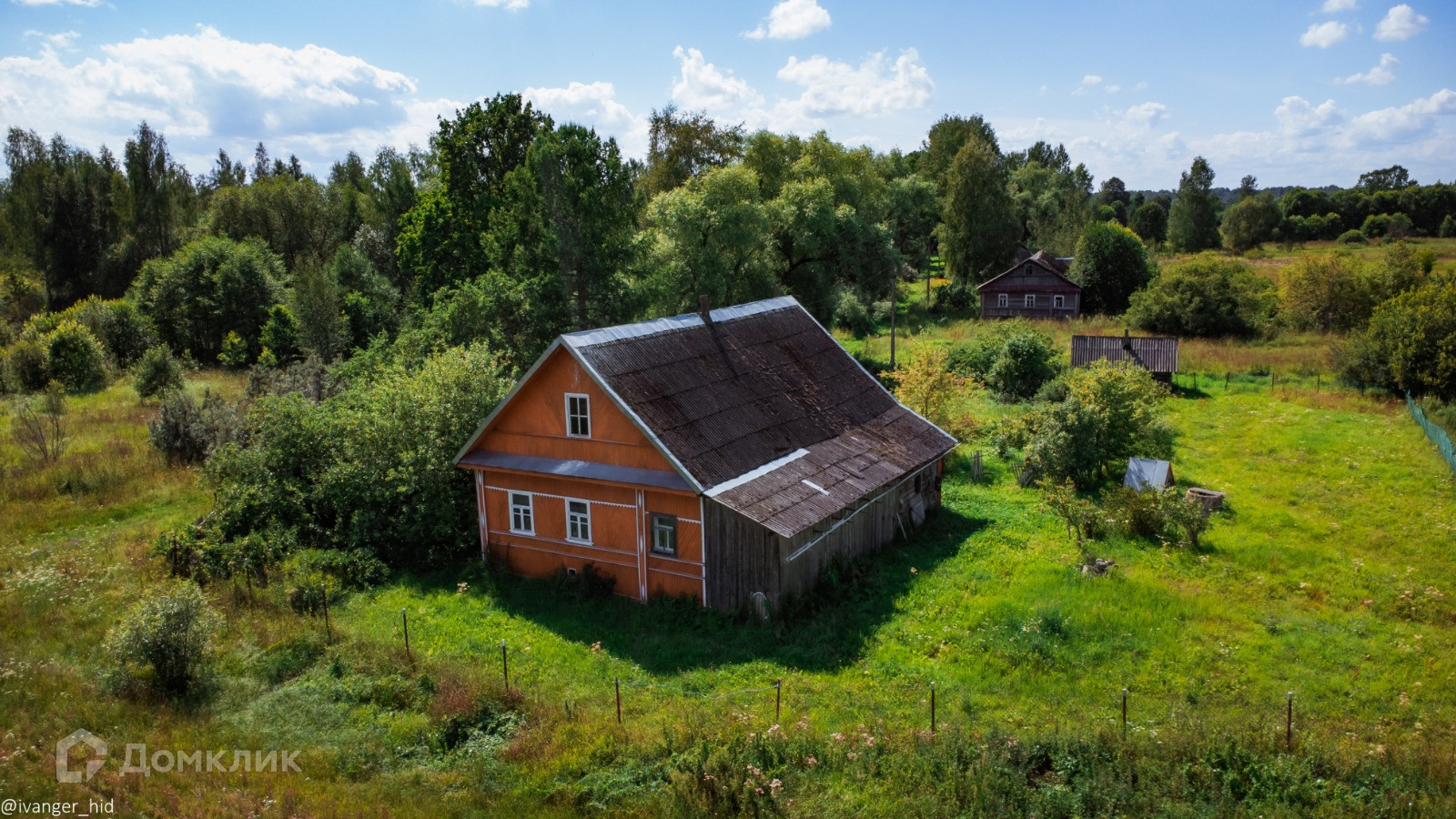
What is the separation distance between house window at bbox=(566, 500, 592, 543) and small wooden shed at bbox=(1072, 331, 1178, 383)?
2514 centimetres

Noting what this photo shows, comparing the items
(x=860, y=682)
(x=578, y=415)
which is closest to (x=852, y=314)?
(x=578, y=415)

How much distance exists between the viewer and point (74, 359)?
3794 cm

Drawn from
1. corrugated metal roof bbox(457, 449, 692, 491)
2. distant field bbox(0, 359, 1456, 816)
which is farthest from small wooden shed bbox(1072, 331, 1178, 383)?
corrugated metal roof bbox(457, 449, 692, 491)

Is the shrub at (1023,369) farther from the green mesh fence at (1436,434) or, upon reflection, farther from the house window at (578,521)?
the house window at (578,521)

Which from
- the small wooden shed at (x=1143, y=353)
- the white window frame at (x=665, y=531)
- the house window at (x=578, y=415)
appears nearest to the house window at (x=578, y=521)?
the house window at (x=578, y=415)

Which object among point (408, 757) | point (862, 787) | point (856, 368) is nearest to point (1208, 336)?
point (856, 368)

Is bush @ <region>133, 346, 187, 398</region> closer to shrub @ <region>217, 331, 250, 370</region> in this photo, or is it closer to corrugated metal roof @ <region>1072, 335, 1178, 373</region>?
shrub @ <region>217, 331, 250, 370</region>

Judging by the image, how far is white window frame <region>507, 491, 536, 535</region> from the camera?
18.5 meters

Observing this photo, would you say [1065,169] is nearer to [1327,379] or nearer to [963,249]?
[963,249]

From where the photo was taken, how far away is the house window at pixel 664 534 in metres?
16.6

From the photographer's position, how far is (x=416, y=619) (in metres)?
16.5

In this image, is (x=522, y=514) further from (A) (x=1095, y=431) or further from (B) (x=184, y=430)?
(A) (x=1095, y=431)

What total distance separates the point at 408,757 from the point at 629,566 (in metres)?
6.16

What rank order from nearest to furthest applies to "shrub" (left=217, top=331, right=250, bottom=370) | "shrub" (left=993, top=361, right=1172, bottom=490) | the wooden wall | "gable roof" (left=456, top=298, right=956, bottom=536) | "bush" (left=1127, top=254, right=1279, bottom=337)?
the wooden wall < "gable roof" (left=456, top=298, right=956, bottom=536) < "shrub" (left=993, top=361, right=1172, bottom=490) < "shrub" (left=217, top=331, right=250, bottom=370) < "bush" (left=1127, top=254, right=1279, bottom=337)
